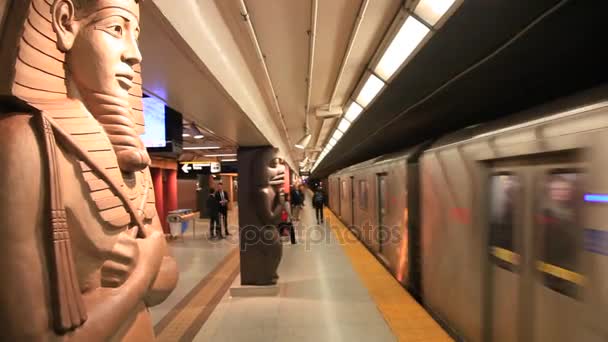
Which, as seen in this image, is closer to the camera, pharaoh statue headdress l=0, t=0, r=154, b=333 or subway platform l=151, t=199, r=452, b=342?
pharaoh statue headdress l=0, t=0, r=154, b=333

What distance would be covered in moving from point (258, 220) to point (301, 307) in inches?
54.2

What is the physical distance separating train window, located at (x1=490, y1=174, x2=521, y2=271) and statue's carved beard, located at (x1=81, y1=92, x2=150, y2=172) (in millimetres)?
2348

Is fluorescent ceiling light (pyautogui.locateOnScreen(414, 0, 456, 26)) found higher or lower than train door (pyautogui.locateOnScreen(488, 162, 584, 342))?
higher

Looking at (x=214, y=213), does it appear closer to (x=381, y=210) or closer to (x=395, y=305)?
(x=381, y=210)

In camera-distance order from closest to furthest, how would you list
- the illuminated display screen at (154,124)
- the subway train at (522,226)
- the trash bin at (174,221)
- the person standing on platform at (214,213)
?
the subway train at (522,226) < the illuminated display screen at (154,124) < the trash bin at (174,221) < the person standing on platform at (214,213)

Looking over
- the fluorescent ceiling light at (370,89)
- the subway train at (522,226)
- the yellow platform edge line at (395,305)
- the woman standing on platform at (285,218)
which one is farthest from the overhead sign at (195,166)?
the subway train at (522,226)

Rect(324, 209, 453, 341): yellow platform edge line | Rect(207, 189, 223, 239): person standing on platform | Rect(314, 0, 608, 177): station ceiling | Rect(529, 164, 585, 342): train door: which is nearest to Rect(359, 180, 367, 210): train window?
→ Rect(324, 209, 453, 341): yellow platform edge line

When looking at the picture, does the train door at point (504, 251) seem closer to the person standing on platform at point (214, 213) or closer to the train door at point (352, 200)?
the train door at point (352, 200)

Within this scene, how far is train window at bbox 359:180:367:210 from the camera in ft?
27.2

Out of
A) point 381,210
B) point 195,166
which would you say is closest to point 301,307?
point 381,210

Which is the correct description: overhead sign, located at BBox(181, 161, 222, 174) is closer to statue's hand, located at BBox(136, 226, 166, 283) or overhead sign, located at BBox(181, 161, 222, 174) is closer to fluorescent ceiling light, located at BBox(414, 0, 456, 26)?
fluorescent ceiling light, located at BBox(414, 0, 456, 26)

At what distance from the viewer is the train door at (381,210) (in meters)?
6.48

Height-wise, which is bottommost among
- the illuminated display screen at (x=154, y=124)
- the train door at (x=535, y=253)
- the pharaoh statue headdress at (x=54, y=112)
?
the train door at (x=535, y=253)

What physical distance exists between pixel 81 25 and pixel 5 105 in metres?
0.36
